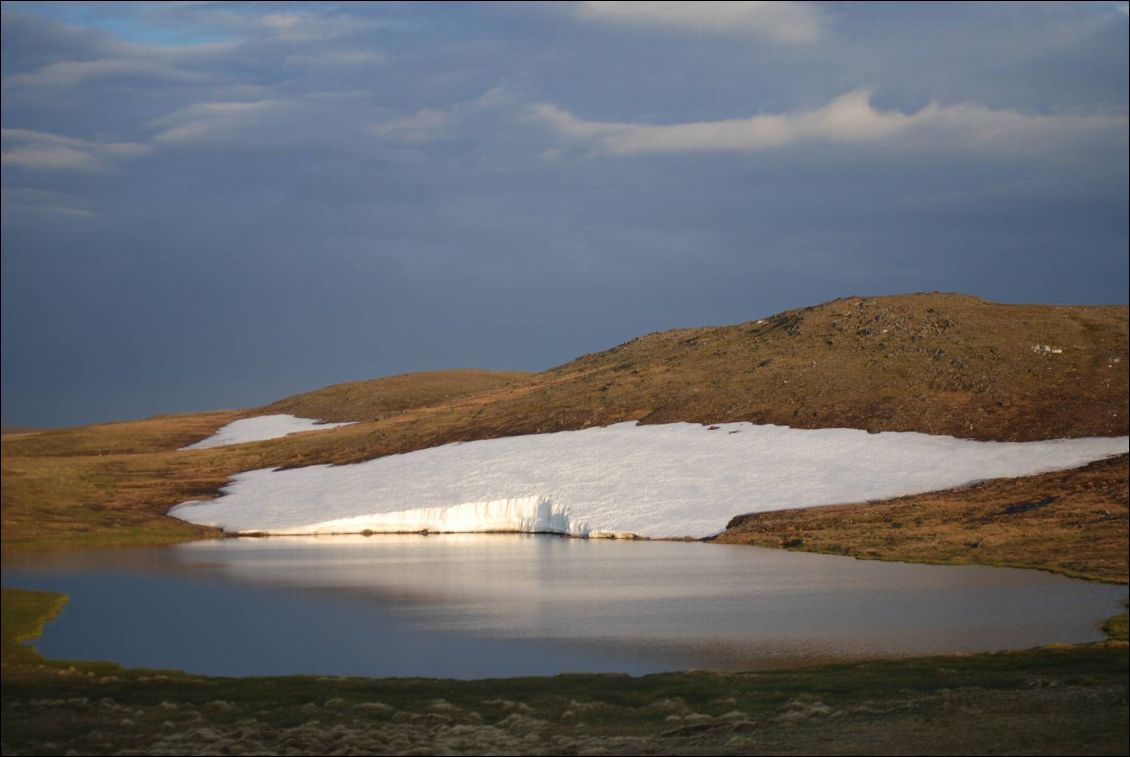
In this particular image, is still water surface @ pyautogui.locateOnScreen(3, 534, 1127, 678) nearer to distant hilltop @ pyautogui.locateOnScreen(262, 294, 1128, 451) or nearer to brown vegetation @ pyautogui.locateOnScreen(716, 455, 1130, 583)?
brown vegetation @ pyautogui.locateOnScreen(716, 455, 1130, 583)

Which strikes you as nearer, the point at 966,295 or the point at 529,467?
the point at 529,467

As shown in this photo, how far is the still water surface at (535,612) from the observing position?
1294 inches

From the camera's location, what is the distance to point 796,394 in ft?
308

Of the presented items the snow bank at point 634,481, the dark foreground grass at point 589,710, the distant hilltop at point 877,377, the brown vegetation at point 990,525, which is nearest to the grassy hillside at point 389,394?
the distant hilltop at point 877,377

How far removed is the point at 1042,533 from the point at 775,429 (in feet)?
100

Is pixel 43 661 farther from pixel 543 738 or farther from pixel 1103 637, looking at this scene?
pixel 1103 637

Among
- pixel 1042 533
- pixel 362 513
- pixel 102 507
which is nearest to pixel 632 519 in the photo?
pixel 362 513

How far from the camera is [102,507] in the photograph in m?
59.6

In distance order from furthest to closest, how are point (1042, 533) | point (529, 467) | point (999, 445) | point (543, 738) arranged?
point (529, 467) → point (999, 445) → point (1042, 533) → point (543, 738)

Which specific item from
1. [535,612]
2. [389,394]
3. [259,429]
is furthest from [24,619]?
[389,394]

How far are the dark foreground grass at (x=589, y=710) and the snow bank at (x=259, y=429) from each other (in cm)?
10241

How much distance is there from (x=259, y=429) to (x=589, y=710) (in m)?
121

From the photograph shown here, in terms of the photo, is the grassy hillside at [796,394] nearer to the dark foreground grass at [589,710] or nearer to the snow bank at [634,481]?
the snow bank at [634,481]

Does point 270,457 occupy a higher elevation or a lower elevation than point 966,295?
lower
